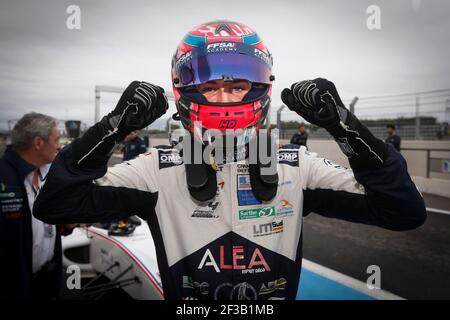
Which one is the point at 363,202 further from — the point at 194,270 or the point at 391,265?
the point at 391,265

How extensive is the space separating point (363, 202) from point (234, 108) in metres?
0.70

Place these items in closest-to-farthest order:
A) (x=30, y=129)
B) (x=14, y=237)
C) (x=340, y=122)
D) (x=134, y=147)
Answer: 1. (x=340, y=122)
2. (x=14, y=237)
3. (x=30, y=129)
4. (x=134, y=147)

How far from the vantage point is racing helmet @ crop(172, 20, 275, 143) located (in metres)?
1.44

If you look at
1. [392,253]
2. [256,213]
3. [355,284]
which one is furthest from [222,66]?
[392,253]

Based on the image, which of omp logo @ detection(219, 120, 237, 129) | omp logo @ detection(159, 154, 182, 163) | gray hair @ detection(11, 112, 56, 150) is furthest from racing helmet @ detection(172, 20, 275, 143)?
gray hair @ detection(11, 112, 56, 150)

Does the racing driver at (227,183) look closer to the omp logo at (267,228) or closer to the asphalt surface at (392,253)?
the omp logo at (267,228)

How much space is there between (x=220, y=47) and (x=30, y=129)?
1768 mm

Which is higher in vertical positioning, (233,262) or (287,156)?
(287,156)

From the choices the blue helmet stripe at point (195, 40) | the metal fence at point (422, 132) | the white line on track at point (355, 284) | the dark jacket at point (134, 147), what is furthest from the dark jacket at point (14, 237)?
the metal fence at point (422, 132)

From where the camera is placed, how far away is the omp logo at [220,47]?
1489mm

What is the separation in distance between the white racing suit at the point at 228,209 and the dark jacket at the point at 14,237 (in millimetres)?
1196

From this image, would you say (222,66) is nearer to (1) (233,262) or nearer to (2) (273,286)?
(1) (233,262)

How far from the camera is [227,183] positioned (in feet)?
A: 4.77
